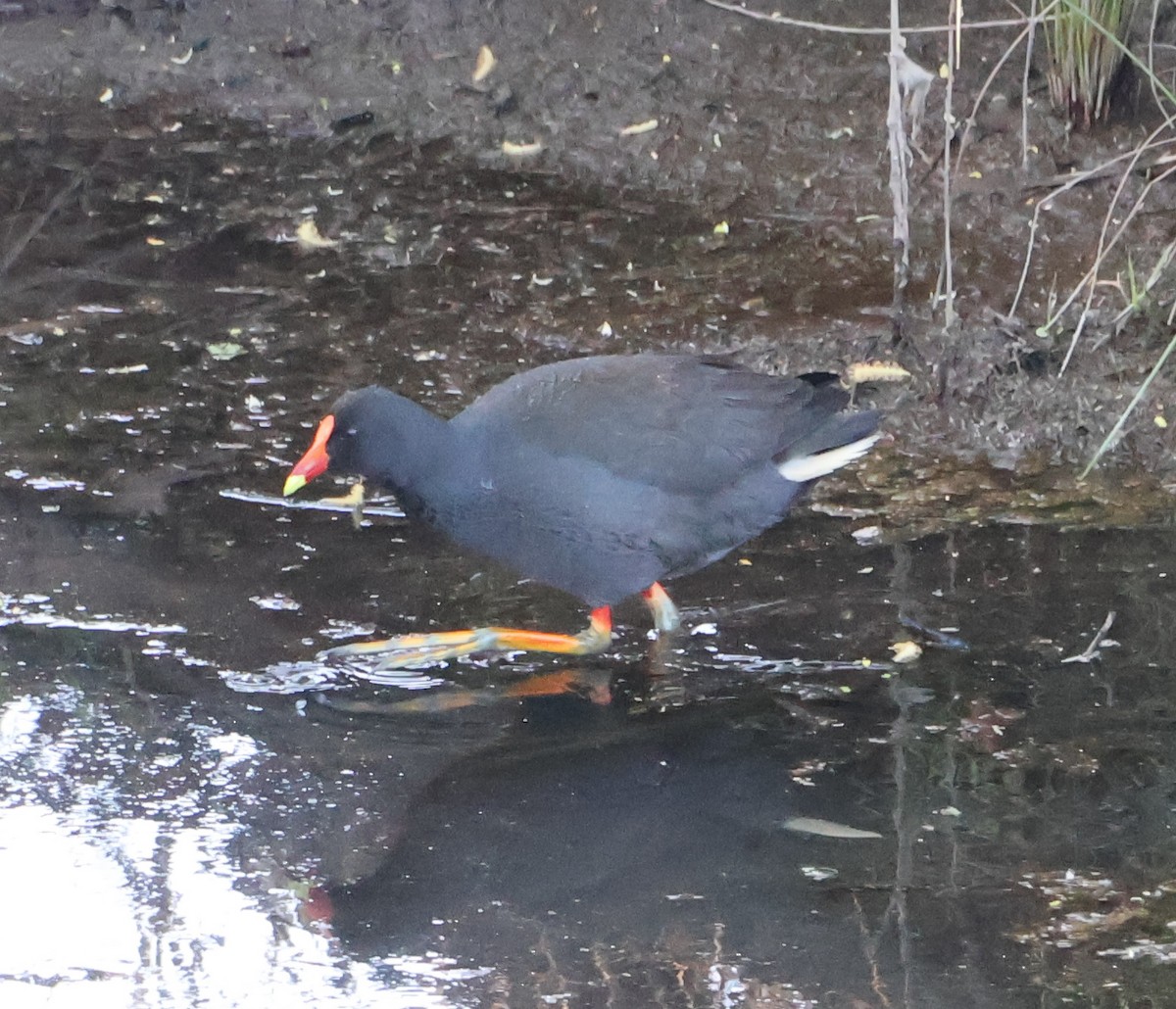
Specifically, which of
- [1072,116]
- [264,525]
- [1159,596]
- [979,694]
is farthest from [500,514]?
[1072,116]

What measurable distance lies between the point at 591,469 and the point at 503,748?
26.6 inches

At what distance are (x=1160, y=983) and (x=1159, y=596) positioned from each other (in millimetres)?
1411

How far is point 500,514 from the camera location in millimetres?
3562

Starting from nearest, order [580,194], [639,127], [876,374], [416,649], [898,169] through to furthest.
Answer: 1. [416,649]
2. [898,169]
3. [876,374]
4. [580,194]
5. [639,127]

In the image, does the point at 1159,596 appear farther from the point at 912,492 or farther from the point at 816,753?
the point at 816,753

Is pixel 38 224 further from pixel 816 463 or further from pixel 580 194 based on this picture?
pixel 816 463

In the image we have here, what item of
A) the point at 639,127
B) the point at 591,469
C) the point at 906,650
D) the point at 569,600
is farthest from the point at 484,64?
the point at 906,650

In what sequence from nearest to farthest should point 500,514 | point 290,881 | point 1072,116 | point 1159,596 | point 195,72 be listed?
point 290,881, point 500,514, point 1159,596, point 1072,116, point 195,72

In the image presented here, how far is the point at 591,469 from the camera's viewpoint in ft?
11.7

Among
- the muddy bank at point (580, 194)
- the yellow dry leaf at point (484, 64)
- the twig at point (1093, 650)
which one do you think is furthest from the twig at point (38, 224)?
the twig at point (1093, 650)

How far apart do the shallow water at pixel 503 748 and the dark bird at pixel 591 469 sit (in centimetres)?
20

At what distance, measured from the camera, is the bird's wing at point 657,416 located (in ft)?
11.8

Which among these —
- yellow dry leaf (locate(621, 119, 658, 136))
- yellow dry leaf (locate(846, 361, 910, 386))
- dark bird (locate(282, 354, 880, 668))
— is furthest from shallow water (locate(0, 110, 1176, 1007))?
yellow dry leaf (locate(621, 119, 658, 136))

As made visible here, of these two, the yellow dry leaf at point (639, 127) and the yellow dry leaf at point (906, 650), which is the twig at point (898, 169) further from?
the yellow dry leaf at point (639, 127)
